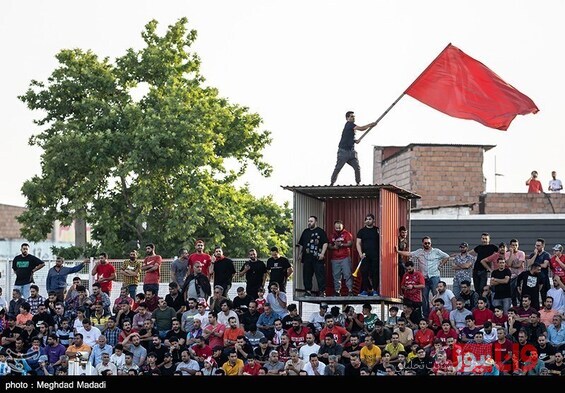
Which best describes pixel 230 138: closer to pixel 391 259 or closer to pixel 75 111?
pixel 75 111

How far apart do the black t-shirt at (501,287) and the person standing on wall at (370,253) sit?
7.74 ft

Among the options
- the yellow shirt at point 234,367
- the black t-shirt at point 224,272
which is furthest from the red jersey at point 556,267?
the black t-shirt at point 224,272

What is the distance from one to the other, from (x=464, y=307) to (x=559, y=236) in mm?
14505

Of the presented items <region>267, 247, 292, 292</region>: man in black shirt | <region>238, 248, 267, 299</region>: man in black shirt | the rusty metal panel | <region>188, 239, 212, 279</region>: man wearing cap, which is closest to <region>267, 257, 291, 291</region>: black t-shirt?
<region>267, 247, 292, 292</region>: man in black shirt

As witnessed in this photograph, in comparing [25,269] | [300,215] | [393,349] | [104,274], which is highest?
[300,215]

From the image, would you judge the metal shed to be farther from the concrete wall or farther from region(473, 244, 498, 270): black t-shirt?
the concrete wall

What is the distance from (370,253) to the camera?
28.8 metres

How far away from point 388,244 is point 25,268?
25.8 feet

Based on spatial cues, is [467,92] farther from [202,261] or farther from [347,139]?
[202,261]

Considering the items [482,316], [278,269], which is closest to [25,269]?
[278,269]

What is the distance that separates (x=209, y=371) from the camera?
26953mm

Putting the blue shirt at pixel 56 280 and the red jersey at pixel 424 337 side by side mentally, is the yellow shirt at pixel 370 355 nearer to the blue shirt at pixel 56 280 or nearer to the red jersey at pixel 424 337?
the red jersey at pixel 424 337

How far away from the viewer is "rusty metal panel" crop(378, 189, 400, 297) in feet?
94.8

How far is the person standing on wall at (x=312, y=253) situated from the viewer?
29172mm
